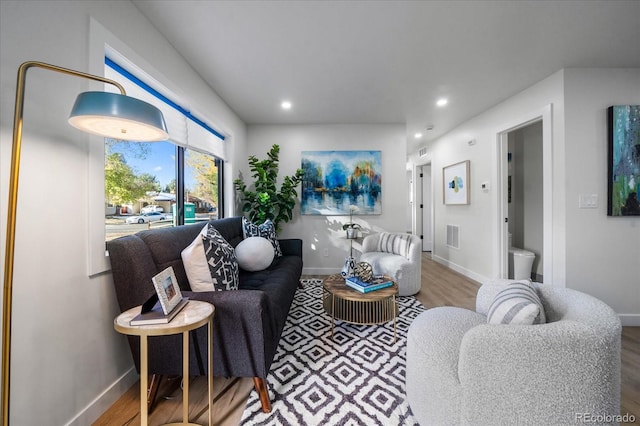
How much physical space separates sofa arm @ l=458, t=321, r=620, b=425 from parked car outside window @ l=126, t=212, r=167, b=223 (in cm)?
218

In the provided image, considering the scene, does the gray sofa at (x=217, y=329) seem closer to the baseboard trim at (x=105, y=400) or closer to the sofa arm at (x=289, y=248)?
the baseboard trim at (x=105, y=400)

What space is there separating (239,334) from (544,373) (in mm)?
1310

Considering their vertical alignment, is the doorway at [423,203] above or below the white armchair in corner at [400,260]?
above

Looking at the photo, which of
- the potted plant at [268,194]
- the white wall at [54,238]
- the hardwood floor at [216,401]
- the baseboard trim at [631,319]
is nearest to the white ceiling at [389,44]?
the white wall at [54,238]

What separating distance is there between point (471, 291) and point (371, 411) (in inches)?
96.9

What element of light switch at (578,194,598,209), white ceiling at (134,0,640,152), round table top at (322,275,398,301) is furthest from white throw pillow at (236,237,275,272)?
light switch at (578,194,598,209)

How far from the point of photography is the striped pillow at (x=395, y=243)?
10.1ft

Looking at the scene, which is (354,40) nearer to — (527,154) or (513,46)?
(513,46)

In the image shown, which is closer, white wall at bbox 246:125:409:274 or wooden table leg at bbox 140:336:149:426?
wooden table leg at bbox 140:336:149:426

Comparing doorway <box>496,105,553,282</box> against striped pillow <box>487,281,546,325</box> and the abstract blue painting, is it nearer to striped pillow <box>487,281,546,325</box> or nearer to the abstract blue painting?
the abstract blue painting

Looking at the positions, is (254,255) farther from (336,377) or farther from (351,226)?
(351,226)

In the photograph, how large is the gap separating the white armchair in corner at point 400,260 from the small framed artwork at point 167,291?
2.33 meters

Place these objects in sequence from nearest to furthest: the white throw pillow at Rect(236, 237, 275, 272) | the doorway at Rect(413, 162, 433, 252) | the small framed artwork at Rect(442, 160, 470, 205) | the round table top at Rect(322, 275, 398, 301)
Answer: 1. the round table top at Rect(322, 275, 398, 301)
2. the white throw pillow at Rect(236, 237, 275, 272)
3. the small framed artwork at Rect(442, 160, 470, 205)
4. the doorway at Rect(413, 162, 433, 252)

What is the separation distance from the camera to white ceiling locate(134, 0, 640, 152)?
1.60 metres
